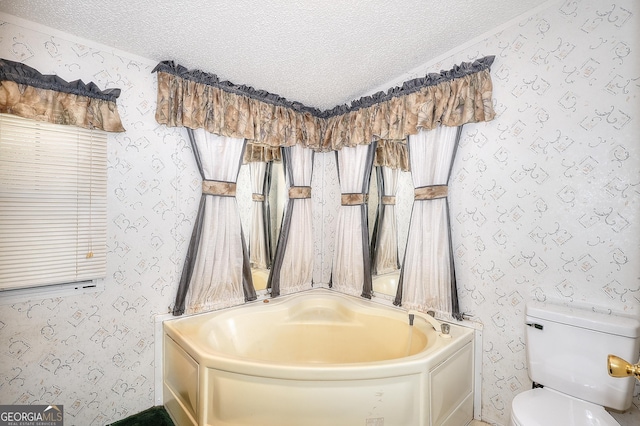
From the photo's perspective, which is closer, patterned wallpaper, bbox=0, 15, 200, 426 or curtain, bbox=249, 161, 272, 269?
patterned wallpaper, bbox=0, 15, 200, 426

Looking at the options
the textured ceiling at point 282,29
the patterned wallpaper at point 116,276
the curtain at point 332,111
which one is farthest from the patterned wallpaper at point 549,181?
the patterned wallpaper at point 116,276

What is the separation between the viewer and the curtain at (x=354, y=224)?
257 centimetres

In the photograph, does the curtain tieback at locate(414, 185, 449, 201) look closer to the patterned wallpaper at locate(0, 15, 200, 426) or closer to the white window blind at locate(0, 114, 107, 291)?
the patterned wallpaper at locate(0, 15, 200, 426)

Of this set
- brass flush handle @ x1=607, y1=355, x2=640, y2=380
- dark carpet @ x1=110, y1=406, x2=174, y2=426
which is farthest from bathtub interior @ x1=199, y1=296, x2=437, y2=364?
brass flush handle @ x1=607, y1=355, x2=640, y2=380

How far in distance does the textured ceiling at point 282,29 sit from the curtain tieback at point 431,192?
0.90 m

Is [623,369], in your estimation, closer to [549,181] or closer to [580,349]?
[580,349]

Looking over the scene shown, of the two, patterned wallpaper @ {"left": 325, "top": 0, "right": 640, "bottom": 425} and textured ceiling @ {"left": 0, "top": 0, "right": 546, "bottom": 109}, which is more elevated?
textured ceiling @ {"left": 0, "top": 0, "right": 546, "bottom": 109}

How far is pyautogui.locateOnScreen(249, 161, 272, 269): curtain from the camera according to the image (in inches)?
102

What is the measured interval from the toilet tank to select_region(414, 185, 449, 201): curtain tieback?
83 centimetres

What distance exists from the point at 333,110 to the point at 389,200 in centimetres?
110

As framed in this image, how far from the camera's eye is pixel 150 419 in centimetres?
187

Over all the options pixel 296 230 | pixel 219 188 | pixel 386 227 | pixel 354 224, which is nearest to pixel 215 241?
pixel 219 188

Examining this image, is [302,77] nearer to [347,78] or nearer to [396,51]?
[347,78]

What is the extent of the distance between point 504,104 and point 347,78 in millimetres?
1142
